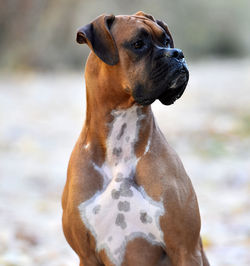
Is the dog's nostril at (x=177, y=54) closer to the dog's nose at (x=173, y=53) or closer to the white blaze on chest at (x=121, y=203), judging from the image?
the dog's nose at (x=173, y=53)

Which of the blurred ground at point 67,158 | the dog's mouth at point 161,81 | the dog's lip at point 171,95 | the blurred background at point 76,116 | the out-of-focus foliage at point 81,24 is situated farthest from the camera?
the out-of-focus foliage at point 81,24

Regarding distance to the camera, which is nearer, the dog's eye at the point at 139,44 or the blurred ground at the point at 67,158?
the dog's eye at the point at 139,44

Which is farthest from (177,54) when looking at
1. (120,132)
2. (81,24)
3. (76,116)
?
(81,24)

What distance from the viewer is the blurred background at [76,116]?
5680mm

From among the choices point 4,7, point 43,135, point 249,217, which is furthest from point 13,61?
point 249,217

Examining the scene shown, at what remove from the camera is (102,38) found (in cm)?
301

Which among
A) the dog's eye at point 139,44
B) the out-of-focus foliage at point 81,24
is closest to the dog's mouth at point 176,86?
the dog's eye at point 139,44

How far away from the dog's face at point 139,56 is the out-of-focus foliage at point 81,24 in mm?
14268

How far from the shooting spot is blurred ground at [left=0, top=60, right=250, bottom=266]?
5.37 m

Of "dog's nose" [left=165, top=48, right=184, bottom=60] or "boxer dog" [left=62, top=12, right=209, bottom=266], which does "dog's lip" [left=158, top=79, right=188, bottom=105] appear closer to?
"boxer dog" [left=62, top=12, right=209, bottom=266]

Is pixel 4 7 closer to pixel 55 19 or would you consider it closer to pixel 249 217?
pixel 55 19

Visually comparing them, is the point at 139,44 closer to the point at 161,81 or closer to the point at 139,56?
the point at 139,56

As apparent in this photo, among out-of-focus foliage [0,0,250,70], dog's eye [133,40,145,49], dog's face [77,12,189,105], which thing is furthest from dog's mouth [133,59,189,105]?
out-of-focus foliage [0,0,250,70]

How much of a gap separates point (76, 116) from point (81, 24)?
814 cm
